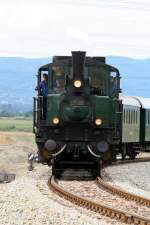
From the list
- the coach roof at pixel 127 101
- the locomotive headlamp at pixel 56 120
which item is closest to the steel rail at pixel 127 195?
the locomotive headlamp at pixel 56 120

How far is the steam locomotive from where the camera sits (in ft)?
66.7

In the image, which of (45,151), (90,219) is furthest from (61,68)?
(90,219)

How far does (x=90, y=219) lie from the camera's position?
12.5 m

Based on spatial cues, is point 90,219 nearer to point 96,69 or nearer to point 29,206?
point 29,206

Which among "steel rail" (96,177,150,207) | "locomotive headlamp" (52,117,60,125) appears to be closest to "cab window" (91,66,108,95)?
"locomotive headlamp" (52,117,60,125)

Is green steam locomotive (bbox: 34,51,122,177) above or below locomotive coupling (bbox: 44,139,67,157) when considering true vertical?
above

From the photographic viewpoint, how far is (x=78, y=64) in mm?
20016

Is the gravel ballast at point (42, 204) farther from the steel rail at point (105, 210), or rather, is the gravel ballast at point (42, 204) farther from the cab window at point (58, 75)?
the cab window at point (58, 75)

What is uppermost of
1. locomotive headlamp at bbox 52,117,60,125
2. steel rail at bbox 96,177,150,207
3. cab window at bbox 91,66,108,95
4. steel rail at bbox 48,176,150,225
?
cab window at bbox 91,66,108,95

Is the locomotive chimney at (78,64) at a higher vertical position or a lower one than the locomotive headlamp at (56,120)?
higher

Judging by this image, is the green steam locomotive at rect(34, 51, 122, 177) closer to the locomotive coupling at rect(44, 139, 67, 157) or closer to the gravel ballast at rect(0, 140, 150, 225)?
the locomotive coupling at rect(44, 139, 67, 157)

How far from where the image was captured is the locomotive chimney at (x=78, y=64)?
65.4 feet

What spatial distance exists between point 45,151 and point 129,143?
41.2ft

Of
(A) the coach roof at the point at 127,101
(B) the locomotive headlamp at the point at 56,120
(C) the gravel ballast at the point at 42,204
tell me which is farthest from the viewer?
(A) the coach roof at the point at 127,101
